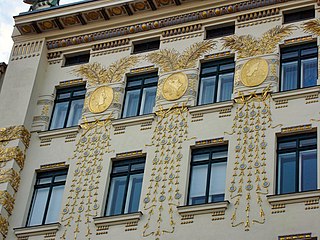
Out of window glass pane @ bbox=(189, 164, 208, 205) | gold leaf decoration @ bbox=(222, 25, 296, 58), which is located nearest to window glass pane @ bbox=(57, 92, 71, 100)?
gold leaf decoration @ bbox=(222, 25, 296, 58)

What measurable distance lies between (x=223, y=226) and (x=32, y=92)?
360 inches

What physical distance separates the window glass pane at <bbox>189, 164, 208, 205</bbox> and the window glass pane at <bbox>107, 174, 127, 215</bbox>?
2.15 metres

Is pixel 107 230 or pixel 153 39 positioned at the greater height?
pixel 153 39

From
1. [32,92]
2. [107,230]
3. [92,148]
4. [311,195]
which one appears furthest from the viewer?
[32,92]

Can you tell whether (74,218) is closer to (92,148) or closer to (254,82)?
(92,148)

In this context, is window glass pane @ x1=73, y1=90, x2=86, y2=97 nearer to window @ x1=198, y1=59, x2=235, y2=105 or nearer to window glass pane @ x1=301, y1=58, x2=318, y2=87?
window @ x1=198, y1=59, x2=235, y2=105

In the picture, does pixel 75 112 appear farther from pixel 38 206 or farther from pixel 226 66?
pixel 226 66

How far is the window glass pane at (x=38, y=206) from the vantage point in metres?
27.1

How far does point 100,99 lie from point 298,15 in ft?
22.3

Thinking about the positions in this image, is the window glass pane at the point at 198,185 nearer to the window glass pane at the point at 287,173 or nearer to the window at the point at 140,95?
the window glass pane at the point at 287,173

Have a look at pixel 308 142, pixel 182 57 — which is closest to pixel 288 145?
pixel 308 142

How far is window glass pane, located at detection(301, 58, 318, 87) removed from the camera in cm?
2656

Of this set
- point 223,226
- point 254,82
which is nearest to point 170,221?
point 223,226

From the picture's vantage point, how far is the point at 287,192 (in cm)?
2430
